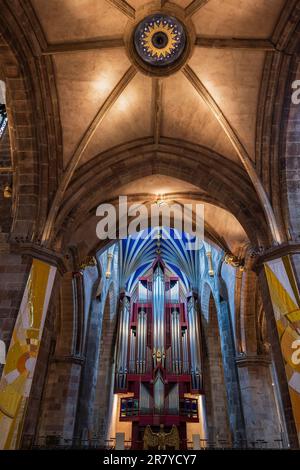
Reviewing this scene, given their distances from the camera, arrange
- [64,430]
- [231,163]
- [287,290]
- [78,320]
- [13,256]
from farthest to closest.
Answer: [78,320]
[64,430]
[231,163]
[13,256]
[287,290]

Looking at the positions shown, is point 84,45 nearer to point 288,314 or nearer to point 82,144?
point 82,144

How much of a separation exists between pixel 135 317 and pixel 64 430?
10.3 m

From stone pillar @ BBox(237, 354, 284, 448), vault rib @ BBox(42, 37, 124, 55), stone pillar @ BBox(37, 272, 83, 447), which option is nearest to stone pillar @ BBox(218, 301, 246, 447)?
stone pillar @ BBox(237, 354, 284, 448)

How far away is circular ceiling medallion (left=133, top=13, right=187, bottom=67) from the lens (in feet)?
27.7

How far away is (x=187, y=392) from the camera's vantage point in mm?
19672

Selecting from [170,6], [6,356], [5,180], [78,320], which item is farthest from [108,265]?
[170,6]

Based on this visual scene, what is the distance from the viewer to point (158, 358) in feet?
66.9

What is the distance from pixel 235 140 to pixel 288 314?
16.2 ft

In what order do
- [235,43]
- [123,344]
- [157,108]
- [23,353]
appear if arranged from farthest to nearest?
1. [123,344]
2. [157,108]
3. [235,43]
4. [23,353]

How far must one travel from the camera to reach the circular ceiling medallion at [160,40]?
8.44m

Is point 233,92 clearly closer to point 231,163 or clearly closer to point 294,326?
point 231,163

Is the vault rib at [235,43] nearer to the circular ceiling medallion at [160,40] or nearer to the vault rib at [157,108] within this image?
the circular ceiling medallion at [160,40]

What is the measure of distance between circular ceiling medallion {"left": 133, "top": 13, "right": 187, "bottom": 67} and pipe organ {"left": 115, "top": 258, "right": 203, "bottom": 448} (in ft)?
50.3

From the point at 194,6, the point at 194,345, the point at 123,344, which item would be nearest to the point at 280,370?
the point at 194,6
